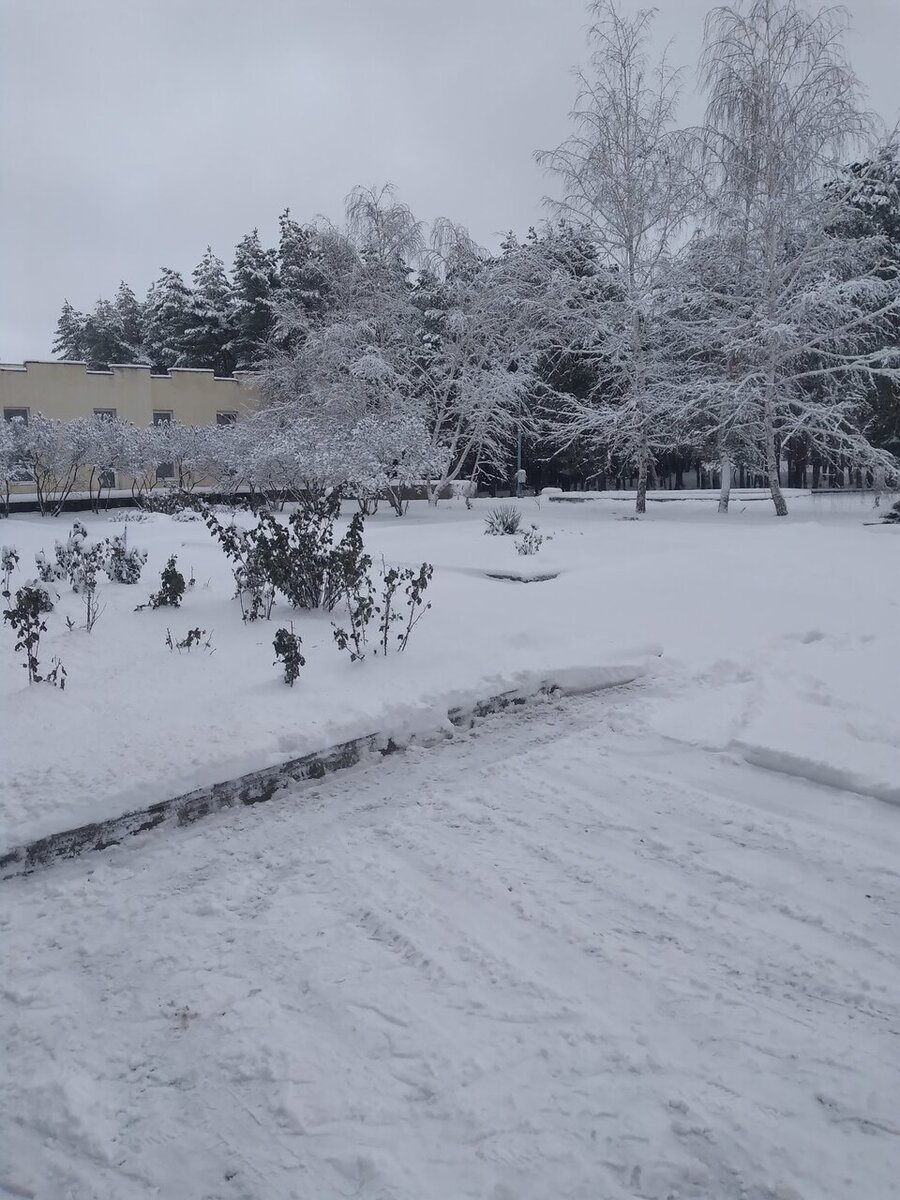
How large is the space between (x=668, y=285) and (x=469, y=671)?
14.5 m

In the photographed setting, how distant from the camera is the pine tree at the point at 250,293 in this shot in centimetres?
3475

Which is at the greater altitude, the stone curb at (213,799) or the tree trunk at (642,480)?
the tree trunk at (642,480)

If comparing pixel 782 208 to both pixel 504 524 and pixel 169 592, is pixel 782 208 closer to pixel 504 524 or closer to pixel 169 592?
pixel 504 524

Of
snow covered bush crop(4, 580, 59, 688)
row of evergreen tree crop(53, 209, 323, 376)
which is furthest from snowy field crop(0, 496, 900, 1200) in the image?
row of evergreen tree crop(53, 209, 323, 376)

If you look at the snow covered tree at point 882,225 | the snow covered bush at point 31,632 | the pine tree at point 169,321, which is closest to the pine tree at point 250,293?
the pine tree at point 169,321

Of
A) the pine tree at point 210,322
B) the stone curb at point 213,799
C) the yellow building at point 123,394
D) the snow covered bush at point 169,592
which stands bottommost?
the stone curb at point 213,799

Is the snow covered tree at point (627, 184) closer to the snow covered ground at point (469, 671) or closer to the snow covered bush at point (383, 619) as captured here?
the snow covered ground at point (469, 671)

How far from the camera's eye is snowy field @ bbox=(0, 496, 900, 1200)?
172 centimetres

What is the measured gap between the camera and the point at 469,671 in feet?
16.7

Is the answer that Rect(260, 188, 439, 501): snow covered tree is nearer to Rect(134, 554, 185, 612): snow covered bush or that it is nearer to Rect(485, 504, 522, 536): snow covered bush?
Rect(485, 504, 522, 536): snow covered bush

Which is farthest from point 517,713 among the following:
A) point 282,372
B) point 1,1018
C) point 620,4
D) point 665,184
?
point 282,372

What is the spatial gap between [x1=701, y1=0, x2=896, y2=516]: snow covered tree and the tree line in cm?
4

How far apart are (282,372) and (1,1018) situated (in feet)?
73.6

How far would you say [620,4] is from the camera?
17.0 m
